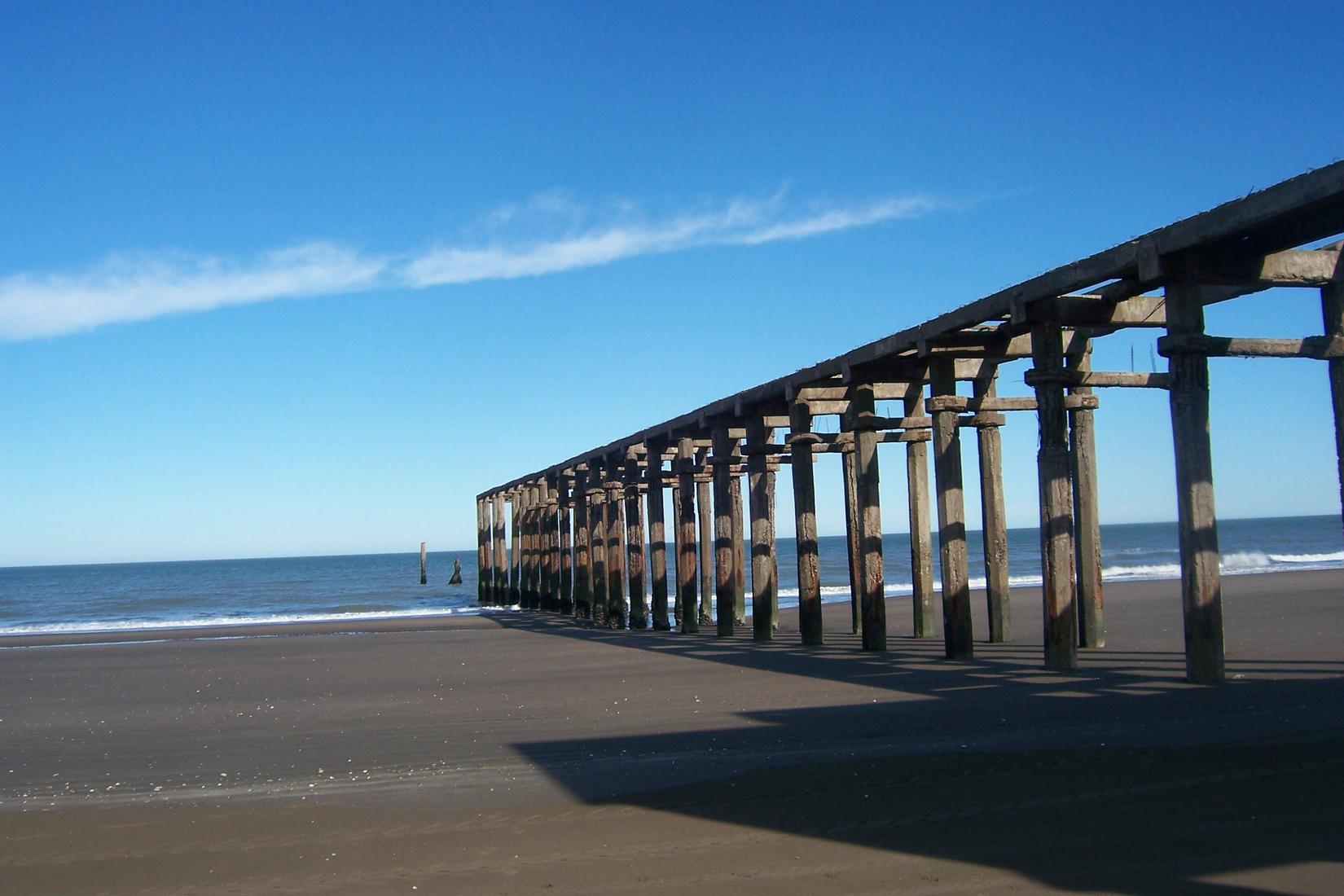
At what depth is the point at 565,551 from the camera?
95.7 feet

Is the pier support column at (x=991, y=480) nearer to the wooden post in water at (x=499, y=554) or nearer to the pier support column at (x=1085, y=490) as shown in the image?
the pier support column at (x=1085, y=490)

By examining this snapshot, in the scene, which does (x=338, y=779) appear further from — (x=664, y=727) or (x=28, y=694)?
(x=28, y=694)

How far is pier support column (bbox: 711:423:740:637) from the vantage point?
16.4 metres

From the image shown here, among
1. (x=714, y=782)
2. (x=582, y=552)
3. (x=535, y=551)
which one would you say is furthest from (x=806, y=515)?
(x=535, y=551)

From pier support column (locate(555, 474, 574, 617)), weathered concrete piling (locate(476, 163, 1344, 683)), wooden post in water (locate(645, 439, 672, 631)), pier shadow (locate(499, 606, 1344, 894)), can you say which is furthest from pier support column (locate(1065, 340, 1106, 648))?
pier support column (locate(555, 474, 574, 617))

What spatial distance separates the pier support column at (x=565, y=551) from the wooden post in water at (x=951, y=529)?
16806 millimetres

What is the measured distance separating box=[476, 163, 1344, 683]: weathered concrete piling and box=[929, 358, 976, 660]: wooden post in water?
0.08 ft

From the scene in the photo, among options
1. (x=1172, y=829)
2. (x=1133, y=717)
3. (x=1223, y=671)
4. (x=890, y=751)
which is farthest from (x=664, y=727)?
(x=1223, y=671)

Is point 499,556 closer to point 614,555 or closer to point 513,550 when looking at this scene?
point 513,550

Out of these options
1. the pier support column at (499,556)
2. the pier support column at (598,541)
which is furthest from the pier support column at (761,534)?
the pier support column at (499,556)

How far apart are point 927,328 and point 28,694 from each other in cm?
1175

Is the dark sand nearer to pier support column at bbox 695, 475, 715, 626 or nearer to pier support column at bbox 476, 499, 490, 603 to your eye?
pier support column at bbox 695, 475, 715, 626

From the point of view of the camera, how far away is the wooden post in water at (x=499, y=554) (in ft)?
124

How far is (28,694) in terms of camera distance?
13359 mm
